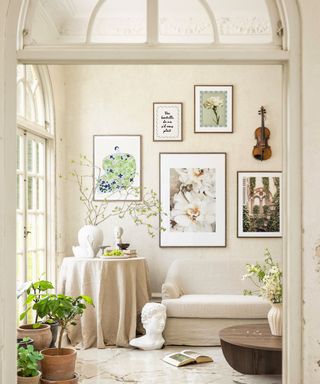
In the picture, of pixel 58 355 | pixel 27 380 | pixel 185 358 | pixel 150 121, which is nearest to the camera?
pixel 27 380

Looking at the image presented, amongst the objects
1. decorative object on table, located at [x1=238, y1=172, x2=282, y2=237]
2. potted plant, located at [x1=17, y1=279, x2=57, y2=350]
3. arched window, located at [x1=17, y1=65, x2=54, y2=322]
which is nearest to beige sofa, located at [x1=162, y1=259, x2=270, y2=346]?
decorative object on table, located at [x1=238, y1=172, x2=282, y2=237]

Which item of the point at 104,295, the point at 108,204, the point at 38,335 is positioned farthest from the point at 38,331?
the point at 108,204

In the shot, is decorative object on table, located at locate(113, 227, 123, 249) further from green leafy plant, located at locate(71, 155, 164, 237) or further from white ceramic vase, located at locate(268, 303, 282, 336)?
white ceramic vase, located at locate(268, 303, 282, 336)

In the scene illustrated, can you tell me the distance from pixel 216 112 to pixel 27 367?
3832 mm

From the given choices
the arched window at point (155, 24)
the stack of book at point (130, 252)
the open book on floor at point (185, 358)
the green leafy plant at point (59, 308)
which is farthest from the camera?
the stack of book at point (130, 252)

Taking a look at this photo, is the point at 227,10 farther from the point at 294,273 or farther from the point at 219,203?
the point at 219,203

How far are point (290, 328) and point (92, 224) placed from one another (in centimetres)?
413

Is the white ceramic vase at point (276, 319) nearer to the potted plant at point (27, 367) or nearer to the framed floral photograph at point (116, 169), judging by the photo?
the potted plant at point (27, 367)

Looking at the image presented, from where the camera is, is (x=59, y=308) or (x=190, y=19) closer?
(x=190, y=19)

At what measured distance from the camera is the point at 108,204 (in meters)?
7.02

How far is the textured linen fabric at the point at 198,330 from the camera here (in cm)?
609

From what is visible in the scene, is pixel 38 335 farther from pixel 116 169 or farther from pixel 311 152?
pixel 311 152

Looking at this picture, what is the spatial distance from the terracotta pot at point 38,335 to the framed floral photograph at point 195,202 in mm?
2335

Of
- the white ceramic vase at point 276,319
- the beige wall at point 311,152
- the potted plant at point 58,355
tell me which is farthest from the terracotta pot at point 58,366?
the beige wall at point 311,152
